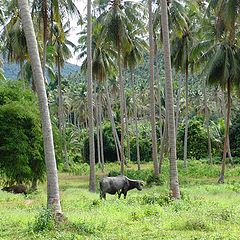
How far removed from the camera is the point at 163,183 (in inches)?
1158

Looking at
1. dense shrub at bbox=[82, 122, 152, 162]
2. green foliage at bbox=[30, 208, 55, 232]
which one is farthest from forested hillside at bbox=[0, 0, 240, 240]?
dense shrub at bbox=[82, 122, 152, 162]

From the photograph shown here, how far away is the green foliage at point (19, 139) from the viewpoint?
24219 millimetres

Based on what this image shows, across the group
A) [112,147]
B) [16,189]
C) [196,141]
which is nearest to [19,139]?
[16,189]

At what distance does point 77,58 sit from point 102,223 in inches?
1289

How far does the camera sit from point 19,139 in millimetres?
24406

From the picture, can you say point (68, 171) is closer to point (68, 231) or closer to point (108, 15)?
point (108, 15)

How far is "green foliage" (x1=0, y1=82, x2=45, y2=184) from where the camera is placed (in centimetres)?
2422

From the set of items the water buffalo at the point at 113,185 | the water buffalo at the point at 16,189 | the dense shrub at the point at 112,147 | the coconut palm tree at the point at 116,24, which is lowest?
the water buffalo at the point at 16,189

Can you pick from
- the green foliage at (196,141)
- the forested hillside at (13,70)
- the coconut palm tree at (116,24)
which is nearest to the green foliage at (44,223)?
the coconut palm tree at (116,24)

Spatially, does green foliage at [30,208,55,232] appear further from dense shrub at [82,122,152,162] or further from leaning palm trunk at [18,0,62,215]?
dense shrub at [82,122,152,162]

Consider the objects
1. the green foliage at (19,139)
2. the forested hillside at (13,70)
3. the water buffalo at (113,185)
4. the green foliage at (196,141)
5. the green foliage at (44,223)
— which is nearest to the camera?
the green foliage at (44,223)

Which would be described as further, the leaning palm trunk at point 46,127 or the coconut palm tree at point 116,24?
the coconut palm tree at point 116,24

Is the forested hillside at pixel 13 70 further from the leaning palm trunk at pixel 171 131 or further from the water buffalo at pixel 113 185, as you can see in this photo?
the leaning palm trunk at pixel 171 131

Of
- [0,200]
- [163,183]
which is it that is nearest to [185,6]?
[163,183]
